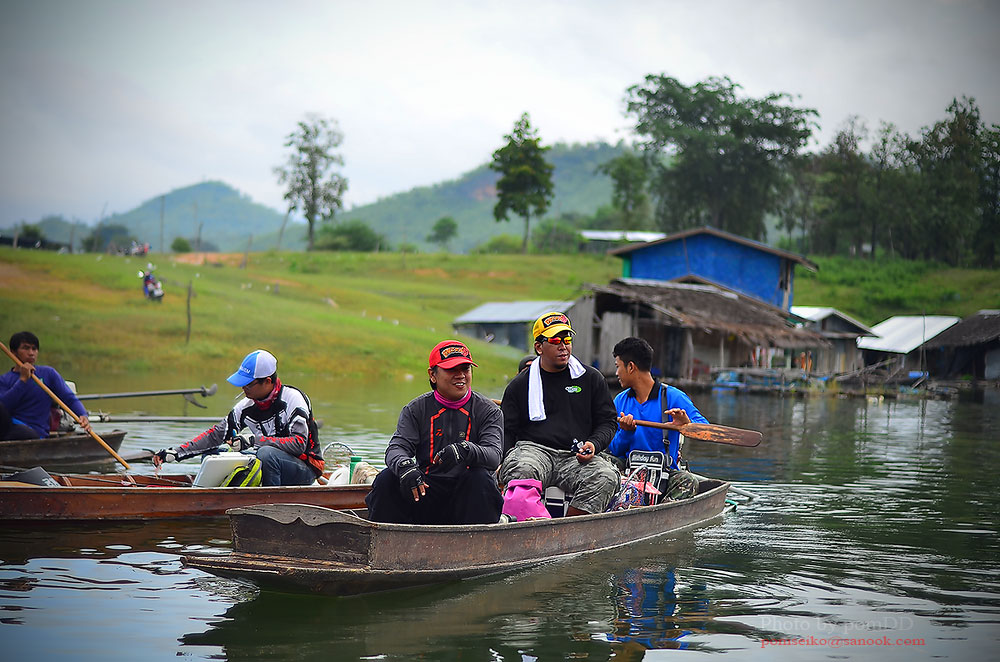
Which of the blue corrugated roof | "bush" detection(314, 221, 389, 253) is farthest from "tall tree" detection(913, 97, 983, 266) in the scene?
"bush" detection(314, 221, 389, 253)

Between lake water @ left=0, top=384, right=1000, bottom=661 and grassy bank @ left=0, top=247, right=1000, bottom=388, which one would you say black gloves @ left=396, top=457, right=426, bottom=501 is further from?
grassy bank @ left=0, top=247, right=1000, bottom=388

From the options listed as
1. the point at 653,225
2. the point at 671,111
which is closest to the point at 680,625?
the point at 671,111

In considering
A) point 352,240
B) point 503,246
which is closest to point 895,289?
point 503,246

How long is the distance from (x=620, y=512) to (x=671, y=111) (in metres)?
63.2

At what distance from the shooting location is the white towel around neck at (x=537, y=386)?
8.05m

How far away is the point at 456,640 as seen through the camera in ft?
19.3

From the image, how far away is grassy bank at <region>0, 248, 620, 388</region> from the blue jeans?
17.4 m

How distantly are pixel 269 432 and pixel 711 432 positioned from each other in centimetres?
417

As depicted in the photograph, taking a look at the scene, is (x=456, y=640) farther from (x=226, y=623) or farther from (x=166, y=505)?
(x=166, y=505)

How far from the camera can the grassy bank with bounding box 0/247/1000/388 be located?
29.9 m

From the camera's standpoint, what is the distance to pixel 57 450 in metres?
11.7

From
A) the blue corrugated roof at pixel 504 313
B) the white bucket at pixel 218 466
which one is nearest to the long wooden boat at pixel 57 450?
the white bucket at pixel 218 466

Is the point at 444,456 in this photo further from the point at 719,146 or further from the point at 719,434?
the point at 719,146

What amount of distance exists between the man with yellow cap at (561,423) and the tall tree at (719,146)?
5849cm
